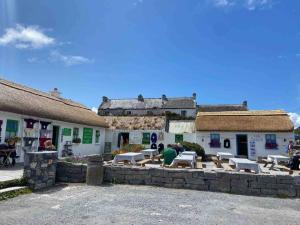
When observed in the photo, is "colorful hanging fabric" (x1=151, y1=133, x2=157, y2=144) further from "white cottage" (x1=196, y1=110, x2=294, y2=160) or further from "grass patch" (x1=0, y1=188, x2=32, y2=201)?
"grass patch" (x1=0, y1=188, x2=32, y2=201)

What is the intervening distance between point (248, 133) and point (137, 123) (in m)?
10.6

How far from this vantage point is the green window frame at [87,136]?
65.7ft

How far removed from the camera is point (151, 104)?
51.5 meters

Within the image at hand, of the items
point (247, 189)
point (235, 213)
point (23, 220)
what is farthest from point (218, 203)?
point (23, 220)

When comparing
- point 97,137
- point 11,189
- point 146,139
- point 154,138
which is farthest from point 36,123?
point 154,138

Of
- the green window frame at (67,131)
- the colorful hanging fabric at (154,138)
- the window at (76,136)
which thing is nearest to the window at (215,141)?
the colorful hanging fabric at (154,138)

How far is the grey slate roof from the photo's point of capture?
50.3 meters

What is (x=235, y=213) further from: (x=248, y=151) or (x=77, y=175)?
(x=248, y=151)

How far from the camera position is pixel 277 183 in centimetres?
786

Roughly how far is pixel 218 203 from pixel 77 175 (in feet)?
16.5

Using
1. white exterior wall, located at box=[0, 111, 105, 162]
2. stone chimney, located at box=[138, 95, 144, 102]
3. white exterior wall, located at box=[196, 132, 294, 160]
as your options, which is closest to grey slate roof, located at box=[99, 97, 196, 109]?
stone chimney, located at box=[138, 95, 144, 102]

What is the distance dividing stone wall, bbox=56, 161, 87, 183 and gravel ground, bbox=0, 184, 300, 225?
1.06 meters

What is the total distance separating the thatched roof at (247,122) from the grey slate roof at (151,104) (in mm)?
25356

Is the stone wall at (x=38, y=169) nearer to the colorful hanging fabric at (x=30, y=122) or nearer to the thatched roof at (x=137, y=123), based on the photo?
the colorful hanging fabric at (x=30, y=122)
